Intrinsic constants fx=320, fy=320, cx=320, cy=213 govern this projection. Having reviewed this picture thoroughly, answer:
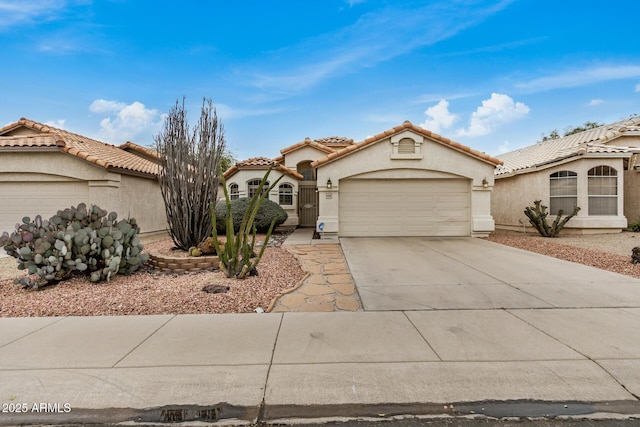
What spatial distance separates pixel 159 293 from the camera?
555 centimetres

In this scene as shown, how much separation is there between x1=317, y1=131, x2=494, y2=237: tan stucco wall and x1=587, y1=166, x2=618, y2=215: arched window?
4700mm

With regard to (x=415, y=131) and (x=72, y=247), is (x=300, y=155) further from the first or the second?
(x=72, y=247)

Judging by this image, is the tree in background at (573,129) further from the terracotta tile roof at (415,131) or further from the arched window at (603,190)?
the terracotta tile roof at (415,131)

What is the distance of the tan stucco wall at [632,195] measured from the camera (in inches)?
568

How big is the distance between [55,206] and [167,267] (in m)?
8.25

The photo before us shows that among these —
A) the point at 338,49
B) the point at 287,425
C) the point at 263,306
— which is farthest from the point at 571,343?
the point at 338,49

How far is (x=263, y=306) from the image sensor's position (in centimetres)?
496

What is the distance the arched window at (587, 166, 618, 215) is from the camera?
13359 mm

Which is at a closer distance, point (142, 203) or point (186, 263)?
point (186, 263)

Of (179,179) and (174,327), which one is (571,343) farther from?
(179,179)

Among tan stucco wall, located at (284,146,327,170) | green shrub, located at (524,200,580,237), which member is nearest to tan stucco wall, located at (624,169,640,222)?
green shrub, located at (524,200,580,237)

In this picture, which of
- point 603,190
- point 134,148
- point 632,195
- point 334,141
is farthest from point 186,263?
point 632,195

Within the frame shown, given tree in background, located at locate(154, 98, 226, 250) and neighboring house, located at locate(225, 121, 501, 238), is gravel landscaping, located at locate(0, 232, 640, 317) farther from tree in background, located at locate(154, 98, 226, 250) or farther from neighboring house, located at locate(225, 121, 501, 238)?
neighboring house, located at locate(225, 121, 501, 238)

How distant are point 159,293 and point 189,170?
4.45 meters
